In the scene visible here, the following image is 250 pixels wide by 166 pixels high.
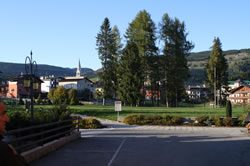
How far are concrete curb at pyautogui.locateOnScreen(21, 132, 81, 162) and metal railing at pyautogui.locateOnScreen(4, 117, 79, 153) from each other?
0.18 meters

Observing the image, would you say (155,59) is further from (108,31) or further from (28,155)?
(28,155)

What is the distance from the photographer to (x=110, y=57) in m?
110

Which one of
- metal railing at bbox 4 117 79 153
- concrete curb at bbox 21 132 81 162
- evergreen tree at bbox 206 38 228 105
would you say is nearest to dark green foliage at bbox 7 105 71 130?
metal railing at bbox 4 117 79 153

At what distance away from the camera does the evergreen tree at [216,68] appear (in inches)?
4518

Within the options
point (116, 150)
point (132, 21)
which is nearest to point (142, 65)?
point (132, 21)

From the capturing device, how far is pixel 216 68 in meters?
115

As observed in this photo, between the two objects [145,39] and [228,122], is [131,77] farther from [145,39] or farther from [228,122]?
[228,122]

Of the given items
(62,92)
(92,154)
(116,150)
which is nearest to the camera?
(92,154)

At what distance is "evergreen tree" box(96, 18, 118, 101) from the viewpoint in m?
107

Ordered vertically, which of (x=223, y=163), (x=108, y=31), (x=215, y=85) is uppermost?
(x=108, y=31)

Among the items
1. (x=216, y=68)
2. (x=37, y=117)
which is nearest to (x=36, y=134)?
(x=37, y=117)

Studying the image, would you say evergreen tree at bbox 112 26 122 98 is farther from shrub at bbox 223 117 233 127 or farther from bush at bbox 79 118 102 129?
bush at bbox 79 118 102 129

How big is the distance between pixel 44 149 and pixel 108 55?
9209 cm

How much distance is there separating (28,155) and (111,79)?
9155cm
